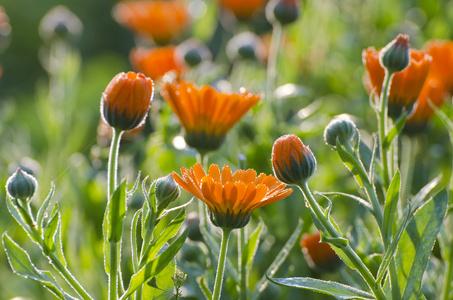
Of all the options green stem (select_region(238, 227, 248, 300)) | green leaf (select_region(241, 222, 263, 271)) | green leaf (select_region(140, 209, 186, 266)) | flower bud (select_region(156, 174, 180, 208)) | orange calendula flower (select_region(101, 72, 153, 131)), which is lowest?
green stem (select_region(238, 227, 248, 300))

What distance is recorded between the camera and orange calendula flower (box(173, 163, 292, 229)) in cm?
59

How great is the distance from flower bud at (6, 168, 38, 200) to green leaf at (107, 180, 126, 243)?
3.3 inches

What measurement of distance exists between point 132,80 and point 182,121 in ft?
0.57

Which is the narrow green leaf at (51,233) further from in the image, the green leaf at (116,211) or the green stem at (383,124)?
the green stem at (383,124)

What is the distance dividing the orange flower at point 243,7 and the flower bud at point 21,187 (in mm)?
914

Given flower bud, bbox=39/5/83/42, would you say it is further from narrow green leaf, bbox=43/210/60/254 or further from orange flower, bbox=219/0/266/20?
narrow green leaf, bbox=43/210/60/254

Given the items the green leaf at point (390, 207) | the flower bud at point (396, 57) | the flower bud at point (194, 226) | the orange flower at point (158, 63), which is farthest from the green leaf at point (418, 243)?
the orange flower at point (158, 63)

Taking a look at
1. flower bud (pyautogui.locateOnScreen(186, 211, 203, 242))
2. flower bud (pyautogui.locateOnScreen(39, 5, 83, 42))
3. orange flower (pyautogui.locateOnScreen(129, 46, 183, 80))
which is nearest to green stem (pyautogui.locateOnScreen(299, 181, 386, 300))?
flower bud (pyautogui.locateOnScreen(186, 211, 203, 242))

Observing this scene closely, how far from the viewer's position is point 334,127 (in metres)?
0.66

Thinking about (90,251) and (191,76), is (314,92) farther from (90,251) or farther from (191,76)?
(90,251)

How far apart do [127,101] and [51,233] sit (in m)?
0.15

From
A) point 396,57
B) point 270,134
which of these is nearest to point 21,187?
point 396,57

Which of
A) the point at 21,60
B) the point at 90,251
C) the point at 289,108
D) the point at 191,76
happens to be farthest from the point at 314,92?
Result: the point at 21,60

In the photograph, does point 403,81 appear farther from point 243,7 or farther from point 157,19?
point 157,19
